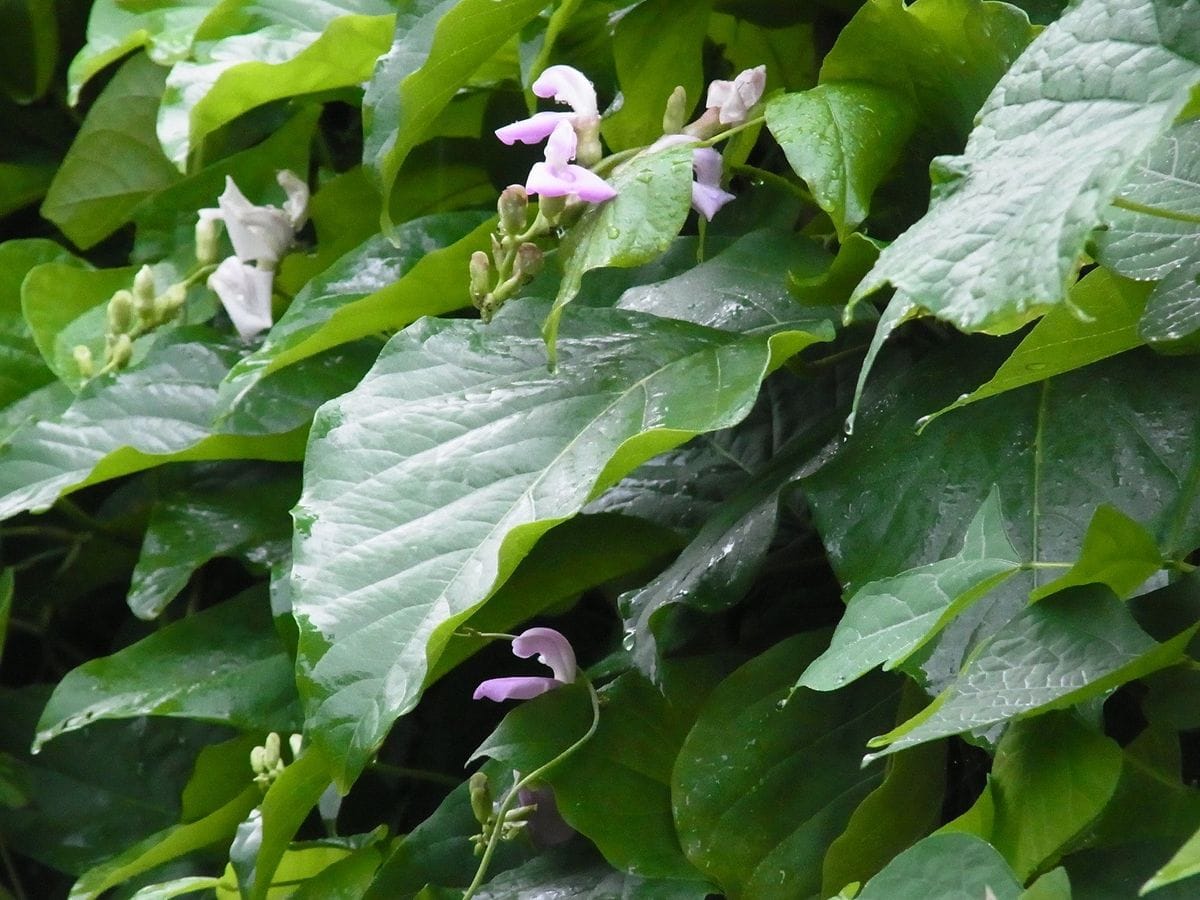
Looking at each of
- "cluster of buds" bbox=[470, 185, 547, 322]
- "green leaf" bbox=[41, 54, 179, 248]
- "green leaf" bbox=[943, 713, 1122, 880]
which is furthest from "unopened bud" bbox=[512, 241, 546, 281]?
"green leaf" bbox=[41, 54, 179, 248]

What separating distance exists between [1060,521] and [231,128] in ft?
2.89

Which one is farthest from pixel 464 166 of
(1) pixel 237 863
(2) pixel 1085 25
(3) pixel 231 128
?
(2) pixel 1085 25

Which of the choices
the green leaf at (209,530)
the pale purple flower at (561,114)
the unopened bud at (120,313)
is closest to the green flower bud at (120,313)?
the unopened bud at (120,313)

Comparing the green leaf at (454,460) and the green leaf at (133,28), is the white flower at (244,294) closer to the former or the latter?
the green leaf at (133,28)

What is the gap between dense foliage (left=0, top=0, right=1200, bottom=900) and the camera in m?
0.48

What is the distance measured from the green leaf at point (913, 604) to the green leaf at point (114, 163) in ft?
3.02

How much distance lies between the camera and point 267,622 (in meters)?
0.97

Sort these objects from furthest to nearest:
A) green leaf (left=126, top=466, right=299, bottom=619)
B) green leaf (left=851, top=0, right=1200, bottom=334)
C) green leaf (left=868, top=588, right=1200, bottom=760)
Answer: green leaf (left=126, top=466, right=299, bottom=619) → green leaf (left=868, top=588, right=1200, bottom=760) → green leaf (left=851, top=0, right=1200, bottom=334)

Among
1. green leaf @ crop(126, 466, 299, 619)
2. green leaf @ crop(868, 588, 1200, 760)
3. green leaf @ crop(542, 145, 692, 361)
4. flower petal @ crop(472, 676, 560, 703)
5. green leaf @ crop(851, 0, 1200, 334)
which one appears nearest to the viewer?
green leaf @ crop(851, 0, 1200, 334)

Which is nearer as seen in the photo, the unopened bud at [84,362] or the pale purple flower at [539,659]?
the pale purple flower at [539,659]

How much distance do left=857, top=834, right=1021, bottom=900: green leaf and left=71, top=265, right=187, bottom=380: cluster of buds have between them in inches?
28.5

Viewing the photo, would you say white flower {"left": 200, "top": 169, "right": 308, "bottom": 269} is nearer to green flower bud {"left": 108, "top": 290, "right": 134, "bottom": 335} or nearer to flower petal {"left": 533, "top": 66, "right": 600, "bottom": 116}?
green flower bud {"left": 108, "top": 290, "right": 134, "bottom": 335}

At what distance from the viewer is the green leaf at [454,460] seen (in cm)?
53

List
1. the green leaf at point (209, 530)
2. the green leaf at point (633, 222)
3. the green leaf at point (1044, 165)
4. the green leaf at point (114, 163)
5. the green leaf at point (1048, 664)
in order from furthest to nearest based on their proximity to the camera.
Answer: the green leaf at point (114, 163)
the green leaf at point (209, 530)
the green leaf at point (633, 222)
the green leaf at point (1048, 664)
the green leaf at point (1044, 165)
